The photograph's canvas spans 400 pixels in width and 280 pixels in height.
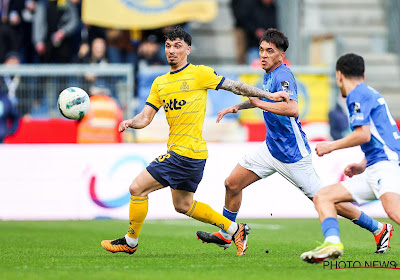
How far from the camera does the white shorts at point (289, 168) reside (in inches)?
381

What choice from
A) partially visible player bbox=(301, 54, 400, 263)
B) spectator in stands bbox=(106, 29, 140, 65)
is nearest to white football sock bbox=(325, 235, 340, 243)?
partially visible player bbox=(301, 54, 400, 263)

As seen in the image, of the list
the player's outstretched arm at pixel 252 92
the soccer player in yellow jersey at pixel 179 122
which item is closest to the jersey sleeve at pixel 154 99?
the soccer player in yellow jersey at pixel 179 122

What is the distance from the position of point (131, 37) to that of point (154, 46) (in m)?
0.87

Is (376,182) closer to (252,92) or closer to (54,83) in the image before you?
(252,92)

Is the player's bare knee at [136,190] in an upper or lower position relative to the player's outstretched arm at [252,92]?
lower

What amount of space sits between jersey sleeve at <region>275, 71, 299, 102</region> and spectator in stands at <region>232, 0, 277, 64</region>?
1061 cm

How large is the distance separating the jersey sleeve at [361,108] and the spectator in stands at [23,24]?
12.2m

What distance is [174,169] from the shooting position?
9336 millimetres

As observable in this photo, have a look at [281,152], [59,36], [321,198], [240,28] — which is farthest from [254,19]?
[321,198]

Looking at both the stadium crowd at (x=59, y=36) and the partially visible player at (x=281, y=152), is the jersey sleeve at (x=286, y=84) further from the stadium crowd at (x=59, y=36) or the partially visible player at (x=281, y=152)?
the stadium crowd at (x=59, y=36)

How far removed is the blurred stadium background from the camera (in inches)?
600

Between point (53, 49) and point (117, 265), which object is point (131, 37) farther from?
point (117, 265)

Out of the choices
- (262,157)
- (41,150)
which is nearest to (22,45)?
(41,150)

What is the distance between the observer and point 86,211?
49.8 ft
